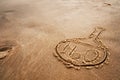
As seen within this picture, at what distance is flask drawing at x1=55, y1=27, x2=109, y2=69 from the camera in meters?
2.01

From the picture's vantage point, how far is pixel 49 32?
2.62 meters

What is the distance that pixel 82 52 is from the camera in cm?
218

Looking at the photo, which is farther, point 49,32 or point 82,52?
point 49,32

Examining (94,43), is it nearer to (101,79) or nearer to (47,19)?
(101,79)

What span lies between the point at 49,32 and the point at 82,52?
71cm

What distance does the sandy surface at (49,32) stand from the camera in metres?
1.87

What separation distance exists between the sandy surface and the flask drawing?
8 cm

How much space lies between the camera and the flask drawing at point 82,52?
2006mm

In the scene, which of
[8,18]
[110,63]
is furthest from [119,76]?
[8,18]

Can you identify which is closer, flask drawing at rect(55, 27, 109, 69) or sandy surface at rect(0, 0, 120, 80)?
sandy surface at rect(0, 0, 120, 80)

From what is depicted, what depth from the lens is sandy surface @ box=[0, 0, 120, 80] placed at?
1.87 metres

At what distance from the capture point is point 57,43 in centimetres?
235

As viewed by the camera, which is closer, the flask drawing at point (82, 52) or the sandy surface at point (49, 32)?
the sandy surface at point (49, 32)

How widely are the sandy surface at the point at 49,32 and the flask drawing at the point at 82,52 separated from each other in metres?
0.08
